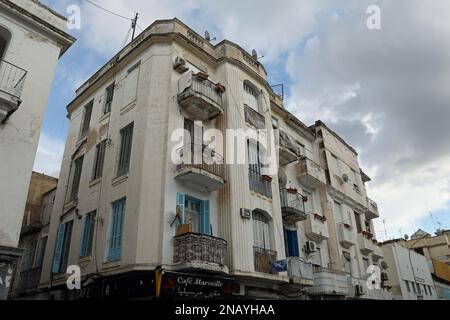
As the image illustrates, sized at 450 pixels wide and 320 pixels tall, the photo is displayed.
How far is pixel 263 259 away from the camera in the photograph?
14.7 meters

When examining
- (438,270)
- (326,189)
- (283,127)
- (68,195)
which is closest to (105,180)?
(68,195)

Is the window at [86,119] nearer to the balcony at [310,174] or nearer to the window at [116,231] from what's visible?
the window at [116,231]

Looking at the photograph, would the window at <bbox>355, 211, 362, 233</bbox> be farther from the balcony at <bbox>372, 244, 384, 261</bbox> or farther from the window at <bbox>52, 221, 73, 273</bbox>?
the window at <bbox>52, 221, 73, 273</bbox>

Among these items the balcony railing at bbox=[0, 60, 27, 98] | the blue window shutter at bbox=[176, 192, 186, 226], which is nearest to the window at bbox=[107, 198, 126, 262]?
the blue window shutter at bbox=[176, 192, 186, 226]

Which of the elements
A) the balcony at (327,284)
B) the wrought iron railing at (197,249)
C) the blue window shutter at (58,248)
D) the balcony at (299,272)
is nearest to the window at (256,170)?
the balcony at (299,272)

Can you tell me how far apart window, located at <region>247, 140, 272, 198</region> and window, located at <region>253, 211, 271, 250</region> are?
1.07m

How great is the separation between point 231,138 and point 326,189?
32.4 ft

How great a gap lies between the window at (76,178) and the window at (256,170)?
27.2 ft

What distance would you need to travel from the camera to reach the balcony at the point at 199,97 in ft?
49.0

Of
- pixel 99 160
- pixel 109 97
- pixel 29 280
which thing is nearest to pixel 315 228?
pixel 99 160

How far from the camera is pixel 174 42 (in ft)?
53.9

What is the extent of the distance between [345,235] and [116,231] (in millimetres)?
14482
